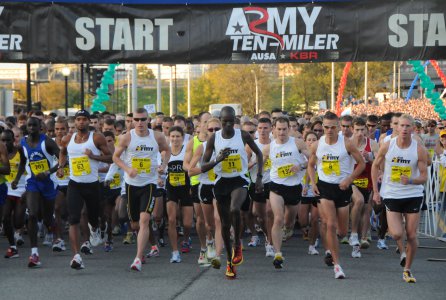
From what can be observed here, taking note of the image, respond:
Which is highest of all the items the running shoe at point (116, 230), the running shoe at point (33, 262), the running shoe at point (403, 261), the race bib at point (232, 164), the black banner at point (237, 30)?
the black banner at point (237, 30)

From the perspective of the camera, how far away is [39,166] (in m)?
13.1

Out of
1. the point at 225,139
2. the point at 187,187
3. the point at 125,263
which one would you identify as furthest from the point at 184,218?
the point at 225,139

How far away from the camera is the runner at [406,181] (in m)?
11.0

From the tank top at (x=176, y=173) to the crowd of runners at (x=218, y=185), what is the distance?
2 centimetres

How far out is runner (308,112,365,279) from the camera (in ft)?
38.3

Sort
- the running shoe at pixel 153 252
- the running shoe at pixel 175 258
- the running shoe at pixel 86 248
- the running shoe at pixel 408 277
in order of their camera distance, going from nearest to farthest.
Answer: the running shoe at pixel 408 277 < the running shoe at pixel 175 258 < the running shoe at pixel 153 252 < the running shoe at pixel 86 248

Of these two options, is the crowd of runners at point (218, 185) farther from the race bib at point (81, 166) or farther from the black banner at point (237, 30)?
the black banner at point (237, 30)

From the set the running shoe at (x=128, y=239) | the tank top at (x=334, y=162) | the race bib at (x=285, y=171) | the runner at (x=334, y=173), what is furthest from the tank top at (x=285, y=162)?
the running shoe at (x=128, y=239)

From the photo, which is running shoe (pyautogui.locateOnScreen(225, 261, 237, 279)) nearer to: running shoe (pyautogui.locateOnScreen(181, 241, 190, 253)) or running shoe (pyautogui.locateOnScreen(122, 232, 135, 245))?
running shoe (pyautogui.locateOnScreen(181, 241, 190, 253))

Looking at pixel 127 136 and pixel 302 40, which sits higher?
pixel 302 40

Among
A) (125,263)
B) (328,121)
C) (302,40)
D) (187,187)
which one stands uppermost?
(302,40)

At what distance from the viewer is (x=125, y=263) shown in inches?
500

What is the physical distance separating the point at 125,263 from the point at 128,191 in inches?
45.5

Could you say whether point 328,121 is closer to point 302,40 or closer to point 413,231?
point 413,231
